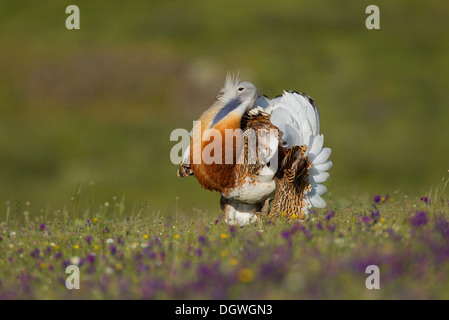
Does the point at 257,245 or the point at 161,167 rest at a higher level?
the point at 161,167

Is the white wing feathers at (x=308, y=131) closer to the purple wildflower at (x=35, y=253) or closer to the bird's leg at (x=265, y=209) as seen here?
the bird's leg at (x=265, y=209)

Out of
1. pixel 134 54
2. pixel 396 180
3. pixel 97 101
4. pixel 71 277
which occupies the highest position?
pixel 134 54

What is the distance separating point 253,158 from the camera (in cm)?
683

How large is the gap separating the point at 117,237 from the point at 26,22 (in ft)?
83.8

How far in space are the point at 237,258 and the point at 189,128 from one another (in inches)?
699

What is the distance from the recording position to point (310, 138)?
7531 mm

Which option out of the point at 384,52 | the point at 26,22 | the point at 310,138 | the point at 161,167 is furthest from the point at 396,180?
the point at 26,22

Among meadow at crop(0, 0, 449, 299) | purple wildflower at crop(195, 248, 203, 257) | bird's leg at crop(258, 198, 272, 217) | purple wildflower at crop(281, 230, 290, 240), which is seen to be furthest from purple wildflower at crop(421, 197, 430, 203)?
purple wildflower at crop(195, 248, 203, 257)

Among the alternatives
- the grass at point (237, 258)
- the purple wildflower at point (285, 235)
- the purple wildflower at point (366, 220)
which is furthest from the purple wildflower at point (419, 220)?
the purple wildflower at point (285, 235)

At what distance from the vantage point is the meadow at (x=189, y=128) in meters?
4.69

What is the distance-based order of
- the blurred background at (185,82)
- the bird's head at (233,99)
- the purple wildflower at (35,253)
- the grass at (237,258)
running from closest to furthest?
the grass at (237,258), the purple wildflower at (35,253), the bird's head at (233,99), the blurred background at (185,82)

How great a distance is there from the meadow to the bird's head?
1192 millimetres

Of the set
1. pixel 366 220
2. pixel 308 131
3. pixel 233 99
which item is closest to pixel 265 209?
pixel 308 131
